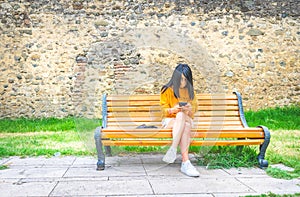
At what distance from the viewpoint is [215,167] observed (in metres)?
3.26

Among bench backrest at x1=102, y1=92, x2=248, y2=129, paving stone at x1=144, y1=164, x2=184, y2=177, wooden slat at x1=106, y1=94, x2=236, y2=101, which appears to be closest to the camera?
paving stone at x1=144, y1=164, x2=184, y2=177

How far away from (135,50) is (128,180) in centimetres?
495

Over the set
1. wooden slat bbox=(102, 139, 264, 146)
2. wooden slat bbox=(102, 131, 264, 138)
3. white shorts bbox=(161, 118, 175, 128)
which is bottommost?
wooden slat bbox=(102, 139, 264, 146)

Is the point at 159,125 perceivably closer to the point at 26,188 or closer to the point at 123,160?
the point at 123,160

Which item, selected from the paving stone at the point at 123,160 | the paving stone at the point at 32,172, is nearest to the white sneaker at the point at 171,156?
the paving stone at the point at 123,160

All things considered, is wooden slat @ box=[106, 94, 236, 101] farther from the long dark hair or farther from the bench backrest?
the long dark hair

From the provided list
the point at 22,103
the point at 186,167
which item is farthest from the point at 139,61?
the point at 186,167

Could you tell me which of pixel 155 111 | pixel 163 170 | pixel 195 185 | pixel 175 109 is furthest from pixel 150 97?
pixel 195 185

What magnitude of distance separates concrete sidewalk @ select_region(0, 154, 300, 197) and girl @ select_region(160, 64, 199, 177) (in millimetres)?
226

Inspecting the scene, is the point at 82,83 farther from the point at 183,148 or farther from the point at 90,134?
the point at 183,148

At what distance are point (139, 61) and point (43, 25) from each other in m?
2.12

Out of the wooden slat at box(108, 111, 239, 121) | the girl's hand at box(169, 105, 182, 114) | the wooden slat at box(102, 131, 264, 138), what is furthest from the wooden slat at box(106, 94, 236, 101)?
the wooden slat at box(102, 131, 264, 138)

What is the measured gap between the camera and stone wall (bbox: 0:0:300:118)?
736cm

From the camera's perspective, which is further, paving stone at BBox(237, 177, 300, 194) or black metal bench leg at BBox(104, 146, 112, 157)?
black metal bench leg at BBox(104, 146, 112, 157)
